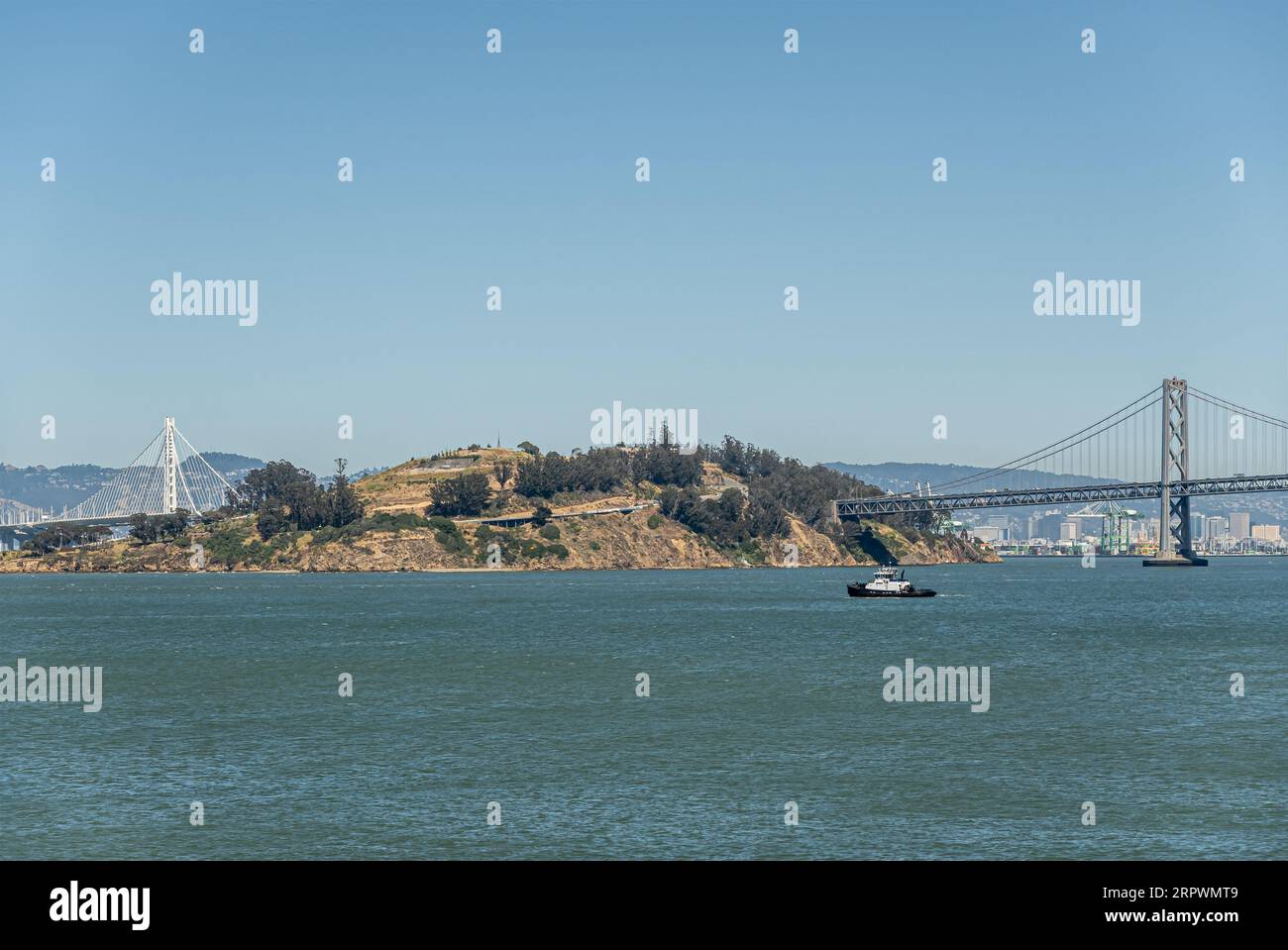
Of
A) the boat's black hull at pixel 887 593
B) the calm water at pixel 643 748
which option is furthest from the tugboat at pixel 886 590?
the calm water at pixel 643 748

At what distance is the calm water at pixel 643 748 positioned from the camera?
127 ft

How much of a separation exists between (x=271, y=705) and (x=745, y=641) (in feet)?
148

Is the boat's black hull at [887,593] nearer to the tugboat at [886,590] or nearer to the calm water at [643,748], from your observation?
the tugboat at [886,590]

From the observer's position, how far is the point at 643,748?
A: 177 feet

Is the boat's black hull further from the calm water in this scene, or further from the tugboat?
the calm water

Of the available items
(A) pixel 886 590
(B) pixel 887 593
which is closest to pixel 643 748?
(A) pixel 886 590

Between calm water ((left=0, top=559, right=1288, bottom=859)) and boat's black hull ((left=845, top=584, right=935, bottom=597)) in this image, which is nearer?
calm water ((left=0, top=559, right=1288, bottom=859))

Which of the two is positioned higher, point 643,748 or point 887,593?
point 643,748

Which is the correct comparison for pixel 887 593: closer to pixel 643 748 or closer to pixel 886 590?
pixel 886 590

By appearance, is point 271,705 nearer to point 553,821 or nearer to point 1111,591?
point 553,821

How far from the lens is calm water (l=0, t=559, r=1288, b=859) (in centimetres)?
3872

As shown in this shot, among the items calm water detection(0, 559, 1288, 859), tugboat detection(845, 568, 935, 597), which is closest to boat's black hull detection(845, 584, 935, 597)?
tugboat detection(845, 568, 935, 597)
